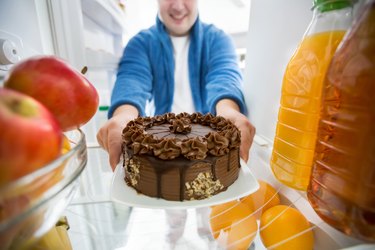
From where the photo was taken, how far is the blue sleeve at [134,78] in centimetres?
82

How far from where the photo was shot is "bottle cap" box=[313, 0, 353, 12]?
13.2 inches

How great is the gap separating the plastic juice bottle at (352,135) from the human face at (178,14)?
32.5 inches

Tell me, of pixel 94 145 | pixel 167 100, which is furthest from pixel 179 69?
pixel 94 145

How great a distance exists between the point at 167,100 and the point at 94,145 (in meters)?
0.44

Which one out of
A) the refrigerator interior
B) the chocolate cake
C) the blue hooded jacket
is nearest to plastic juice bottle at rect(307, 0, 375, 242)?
the refrigerator interior

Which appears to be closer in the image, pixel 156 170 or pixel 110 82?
pixel 156 170

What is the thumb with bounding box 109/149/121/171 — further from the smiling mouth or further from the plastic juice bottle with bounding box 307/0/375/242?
the smiling mouth

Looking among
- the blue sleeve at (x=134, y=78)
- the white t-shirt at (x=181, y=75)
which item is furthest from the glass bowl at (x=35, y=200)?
the white t-shirt at (x=181, y=75)

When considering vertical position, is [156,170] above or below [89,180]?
above

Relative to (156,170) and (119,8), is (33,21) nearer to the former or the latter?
(156,170)

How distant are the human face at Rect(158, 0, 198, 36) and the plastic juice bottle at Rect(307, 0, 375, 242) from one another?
825 mm

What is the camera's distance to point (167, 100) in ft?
3.45

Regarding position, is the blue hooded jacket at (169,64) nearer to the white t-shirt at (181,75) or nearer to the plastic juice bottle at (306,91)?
the white t-shirt at (181,75)

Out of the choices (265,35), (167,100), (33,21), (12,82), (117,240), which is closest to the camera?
(12,82)
